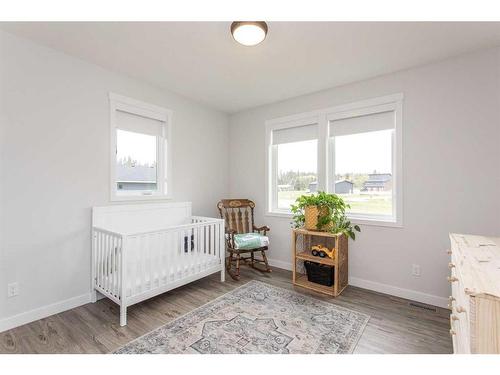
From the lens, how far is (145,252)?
2.38 meters

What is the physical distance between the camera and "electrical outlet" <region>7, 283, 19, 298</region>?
2.04 meters

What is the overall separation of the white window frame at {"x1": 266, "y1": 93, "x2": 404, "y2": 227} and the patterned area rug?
1160mm

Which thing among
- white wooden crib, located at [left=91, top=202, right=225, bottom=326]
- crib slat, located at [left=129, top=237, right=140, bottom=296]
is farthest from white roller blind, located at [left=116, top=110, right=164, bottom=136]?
crib slat, located at [left=129, top=237, right=140, bottom=296]

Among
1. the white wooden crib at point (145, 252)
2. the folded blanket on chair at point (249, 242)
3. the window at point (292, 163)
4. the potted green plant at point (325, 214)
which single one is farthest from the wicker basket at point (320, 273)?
the white wooden crib at point (145, 252)

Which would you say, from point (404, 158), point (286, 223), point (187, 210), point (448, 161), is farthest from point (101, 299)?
point (448, 161)

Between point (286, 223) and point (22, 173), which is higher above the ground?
point (22, 173)

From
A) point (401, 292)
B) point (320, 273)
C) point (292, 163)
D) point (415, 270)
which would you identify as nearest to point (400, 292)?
point (401, 292)

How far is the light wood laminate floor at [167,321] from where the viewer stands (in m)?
1.82

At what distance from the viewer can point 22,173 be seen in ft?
6.87

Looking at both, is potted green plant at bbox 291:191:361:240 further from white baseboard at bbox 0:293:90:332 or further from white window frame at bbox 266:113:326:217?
white baseboard at bbox 0:293:90:332

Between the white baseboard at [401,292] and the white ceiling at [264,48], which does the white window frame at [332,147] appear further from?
the white baseboard at [401,292]

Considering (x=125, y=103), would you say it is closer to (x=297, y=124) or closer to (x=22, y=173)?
(x=22, y=173)

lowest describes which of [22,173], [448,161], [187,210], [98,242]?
[98,242]
